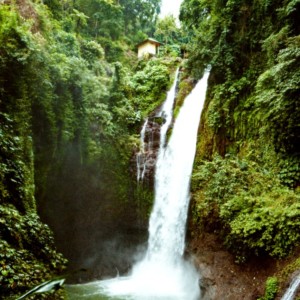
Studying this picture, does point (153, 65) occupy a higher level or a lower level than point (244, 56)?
higher

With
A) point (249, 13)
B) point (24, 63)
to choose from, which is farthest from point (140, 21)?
point (24, 63)

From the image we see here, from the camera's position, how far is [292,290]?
16.6 ft

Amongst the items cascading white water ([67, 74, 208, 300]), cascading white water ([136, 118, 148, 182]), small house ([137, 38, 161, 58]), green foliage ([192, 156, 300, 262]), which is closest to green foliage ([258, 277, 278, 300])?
green foliage ([192, 156, 300, 262])

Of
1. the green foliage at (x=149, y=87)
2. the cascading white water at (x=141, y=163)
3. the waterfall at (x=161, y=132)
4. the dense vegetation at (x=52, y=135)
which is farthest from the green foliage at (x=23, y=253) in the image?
the green foliage at (x=149, y=87)

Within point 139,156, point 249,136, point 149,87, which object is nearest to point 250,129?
point 249,136

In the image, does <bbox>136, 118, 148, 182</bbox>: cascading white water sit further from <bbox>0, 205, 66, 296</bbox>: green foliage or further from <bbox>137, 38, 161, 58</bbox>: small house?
<bbox>137, 38, 161, 58</bbox>: small house

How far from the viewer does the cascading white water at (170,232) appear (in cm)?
873

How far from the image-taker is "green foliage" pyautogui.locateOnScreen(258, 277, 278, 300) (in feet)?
18.4

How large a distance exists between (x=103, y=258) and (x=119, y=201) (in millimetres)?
2059

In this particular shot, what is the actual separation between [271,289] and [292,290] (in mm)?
669

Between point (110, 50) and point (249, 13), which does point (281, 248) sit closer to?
point (249, 13)

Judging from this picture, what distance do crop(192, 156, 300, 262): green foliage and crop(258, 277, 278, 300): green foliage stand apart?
21.0 inches

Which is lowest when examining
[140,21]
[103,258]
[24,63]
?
[103,258]

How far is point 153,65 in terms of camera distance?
18.9 m
